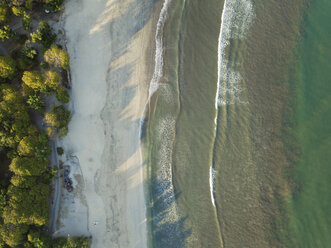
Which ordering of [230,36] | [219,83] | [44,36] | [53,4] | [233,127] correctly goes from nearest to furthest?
[44,36] → [53,4] → [233,127] → [219,83] → [230,36]

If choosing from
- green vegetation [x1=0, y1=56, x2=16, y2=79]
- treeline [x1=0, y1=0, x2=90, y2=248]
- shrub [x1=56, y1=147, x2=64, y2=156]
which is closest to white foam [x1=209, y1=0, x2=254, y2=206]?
treeline [x1=0, y1=0, x2=90, y2=248]

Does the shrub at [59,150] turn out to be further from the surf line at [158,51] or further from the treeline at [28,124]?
the surf line at [158,51]

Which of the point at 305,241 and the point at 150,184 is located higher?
the point at 150,184

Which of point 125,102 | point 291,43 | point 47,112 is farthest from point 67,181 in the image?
point 291,43

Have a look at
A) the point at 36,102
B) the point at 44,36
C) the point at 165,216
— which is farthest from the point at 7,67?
the point at 165,216

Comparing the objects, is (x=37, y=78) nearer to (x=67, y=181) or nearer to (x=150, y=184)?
(x=67, y=181)

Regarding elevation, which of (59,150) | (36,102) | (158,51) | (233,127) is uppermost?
(158,51)

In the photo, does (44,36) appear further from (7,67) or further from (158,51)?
(158,51)
